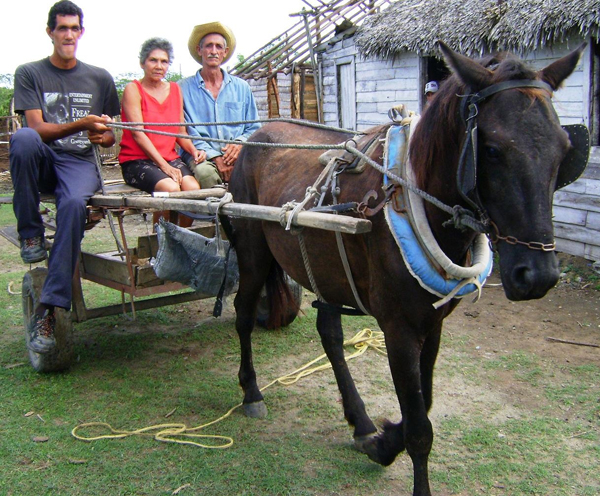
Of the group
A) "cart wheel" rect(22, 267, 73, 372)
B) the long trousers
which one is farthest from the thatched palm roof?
"cart wheel" rect(22, 267, 73, 372)

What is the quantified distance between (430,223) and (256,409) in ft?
6.41

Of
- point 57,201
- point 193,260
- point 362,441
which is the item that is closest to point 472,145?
point 362,441

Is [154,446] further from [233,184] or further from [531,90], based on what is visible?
[531,90]

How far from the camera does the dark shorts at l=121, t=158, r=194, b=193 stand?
438 centimetres

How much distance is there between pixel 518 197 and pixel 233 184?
8.08 ft

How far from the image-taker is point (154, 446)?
3451 millimetres

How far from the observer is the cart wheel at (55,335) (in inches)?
165

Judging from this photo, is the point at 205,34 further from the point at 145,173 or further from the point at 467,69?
the point at 467,69

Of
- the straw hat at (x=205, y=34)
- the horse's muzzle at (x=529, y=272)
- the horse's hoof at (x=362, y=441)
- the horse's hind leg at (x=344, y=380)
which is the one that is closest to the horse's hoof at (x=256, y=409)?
the horse's hind leg at (x=344, y=380)

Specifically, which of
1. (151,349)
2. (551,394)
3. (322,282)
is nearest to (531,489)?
(551,394)

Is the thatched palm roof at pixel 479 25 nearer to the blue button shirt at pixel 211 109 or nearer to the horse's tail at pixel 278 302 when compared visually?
the blue button shirt at pixel 211 109

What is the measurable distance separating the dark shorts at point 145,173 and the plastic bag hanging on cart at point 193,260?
68 centimetres

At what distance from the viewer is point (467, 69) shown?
7.06 ft

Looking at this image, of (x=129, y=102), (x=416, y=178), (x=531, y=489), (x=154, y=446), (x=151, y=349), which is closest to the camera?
(x=416, y=178)
